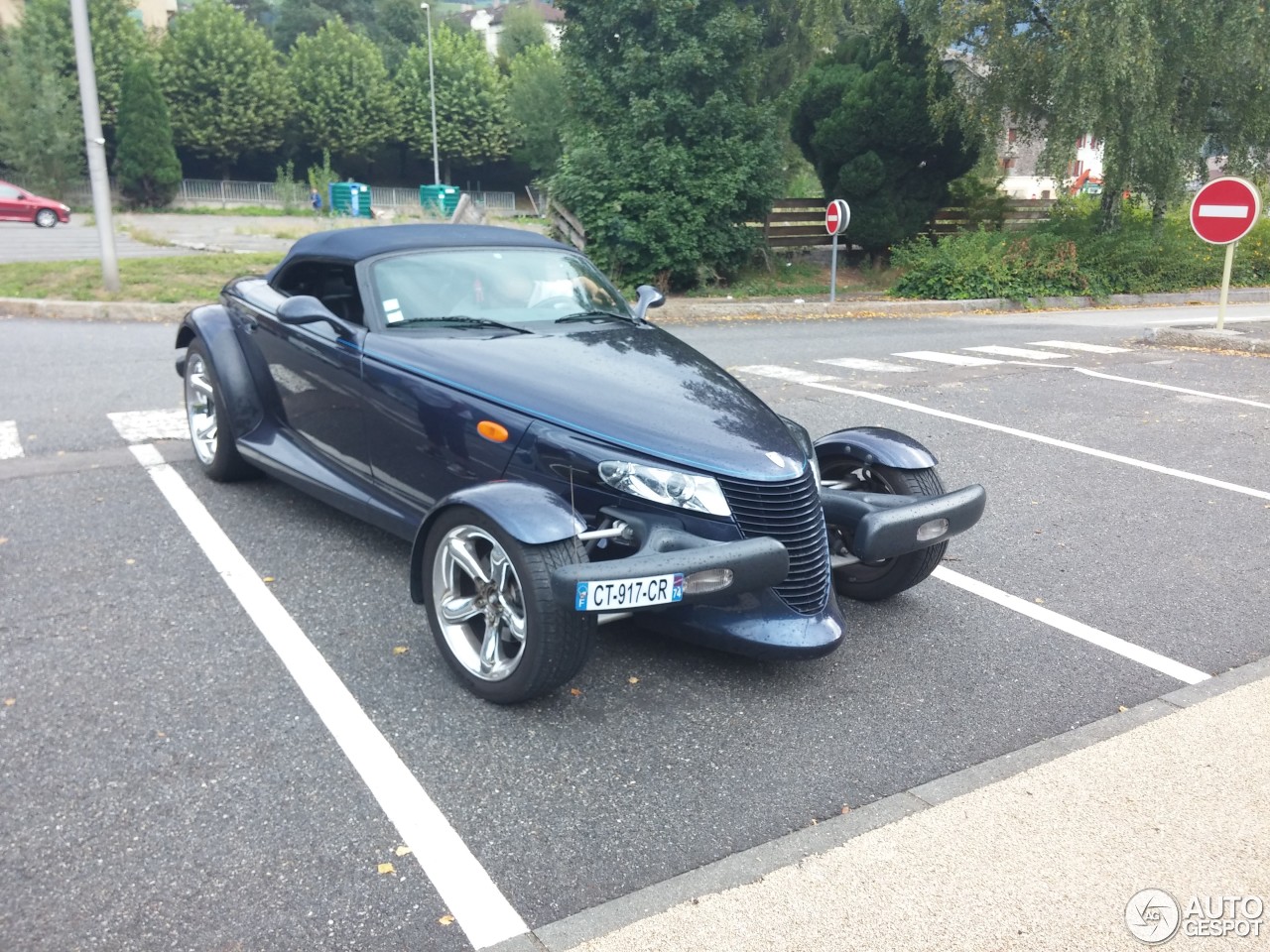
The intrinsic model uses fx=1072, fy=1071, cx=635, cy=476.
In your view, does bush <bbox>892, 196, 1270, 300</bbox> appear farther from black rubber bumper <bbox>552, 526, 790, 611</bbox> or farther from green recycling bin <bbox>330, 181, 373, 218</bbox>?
green recycling bin <bbox>330, 181, 373, 218</bbox>

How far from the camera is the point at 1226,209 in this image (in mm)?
12500

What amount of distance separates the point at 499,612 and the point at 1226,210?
12.0m

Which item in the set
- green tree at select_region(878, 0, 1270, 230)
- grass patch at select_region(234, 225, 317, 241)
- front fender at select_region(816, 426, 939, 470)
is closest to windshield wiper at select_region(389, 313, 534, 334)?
front fender at select_region(816, 426, 939, 470)

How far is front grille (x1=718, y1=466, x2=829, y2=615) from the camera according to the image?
3740mm

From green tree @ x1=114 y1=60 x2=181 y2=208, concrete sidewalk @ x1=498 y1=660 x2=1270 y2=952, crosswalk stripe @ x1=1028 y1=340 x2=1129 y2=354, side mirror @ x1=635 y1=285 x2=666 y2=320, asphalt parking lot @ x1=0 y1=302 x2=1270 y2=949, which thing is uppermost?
green tree @ x1=114 y1=60 x2=181 y2=208

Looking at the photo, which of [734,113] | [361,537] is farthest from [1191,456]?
[734,113]

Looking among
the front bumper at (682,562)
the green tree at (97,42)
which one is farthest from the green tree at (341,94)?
the front bumper at (682,562)

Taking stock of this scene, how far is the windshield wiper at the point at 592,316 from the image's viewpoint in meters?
5.00

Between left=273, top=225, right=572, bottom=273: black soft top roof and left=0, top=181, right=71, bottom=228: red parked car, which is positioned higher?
left=0, top=181, right=71, bottom=228: red parked car

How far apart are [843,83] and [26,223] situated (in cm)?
2895

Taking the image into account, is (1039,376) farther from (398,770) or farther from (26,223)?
(26,223)

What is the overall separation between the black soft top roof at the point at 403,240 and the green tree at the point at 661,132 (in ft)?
40.0

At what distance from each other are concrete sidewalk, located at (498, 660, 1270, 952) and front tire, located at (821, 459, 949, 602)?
1148 millimetres

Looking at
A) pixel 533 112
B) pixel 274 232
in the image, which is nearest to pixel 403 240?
pixel 274 232
